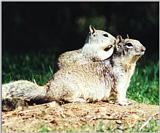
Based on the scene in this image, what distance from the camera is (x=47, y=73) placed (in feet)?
35.7

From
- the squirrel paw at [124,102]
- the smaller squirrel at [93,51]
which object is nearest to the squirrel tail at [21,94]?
the squirrel paw at [124,102]

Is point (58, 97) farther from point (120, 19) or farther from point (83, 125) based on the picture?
point (120, 19)

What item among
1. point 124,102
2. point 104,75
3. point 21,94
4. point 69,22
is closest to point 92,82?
point 104,75

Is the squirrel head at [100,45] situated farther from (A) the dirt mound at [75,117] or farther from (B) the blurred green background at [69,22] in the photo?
(B) the blurred green background at [69,22]

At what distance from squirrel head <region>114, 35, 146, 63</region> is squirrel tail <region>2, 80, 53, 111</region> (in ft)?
3.51

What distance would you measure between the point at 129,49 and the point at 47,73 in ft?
9.48

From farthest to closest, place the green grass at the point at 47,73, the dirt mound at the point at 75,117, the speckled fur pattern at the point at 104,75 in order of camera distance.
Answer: the green grass at the point at 47,73 → the speckled fur pattern at the point at 104,75 → the dirt mound at the point at 75,117

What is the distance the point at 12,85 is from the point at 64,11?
433 inches

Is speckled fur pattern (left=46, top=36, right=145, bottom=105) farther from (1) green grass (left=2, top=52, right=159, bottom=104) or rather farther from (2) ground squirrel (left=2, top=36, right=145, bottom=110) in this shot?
(1) green grass (left=2, top=52, right=159, bottom=104)

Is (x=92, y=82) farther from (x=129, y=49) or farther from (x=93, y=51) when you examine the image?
(x=93, y=51)

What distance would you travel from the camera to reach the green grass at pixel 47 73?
32.6 ft

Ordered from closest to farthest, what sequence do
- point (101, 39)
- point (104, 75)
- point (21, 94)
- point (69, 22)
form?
point (21, 94), point (104, 75), point (101, 39), point (69, 22)

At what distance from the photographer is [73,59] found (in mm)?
9398

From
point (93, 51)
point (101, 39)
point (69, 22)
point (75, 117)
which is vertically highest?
point (69, 22)
